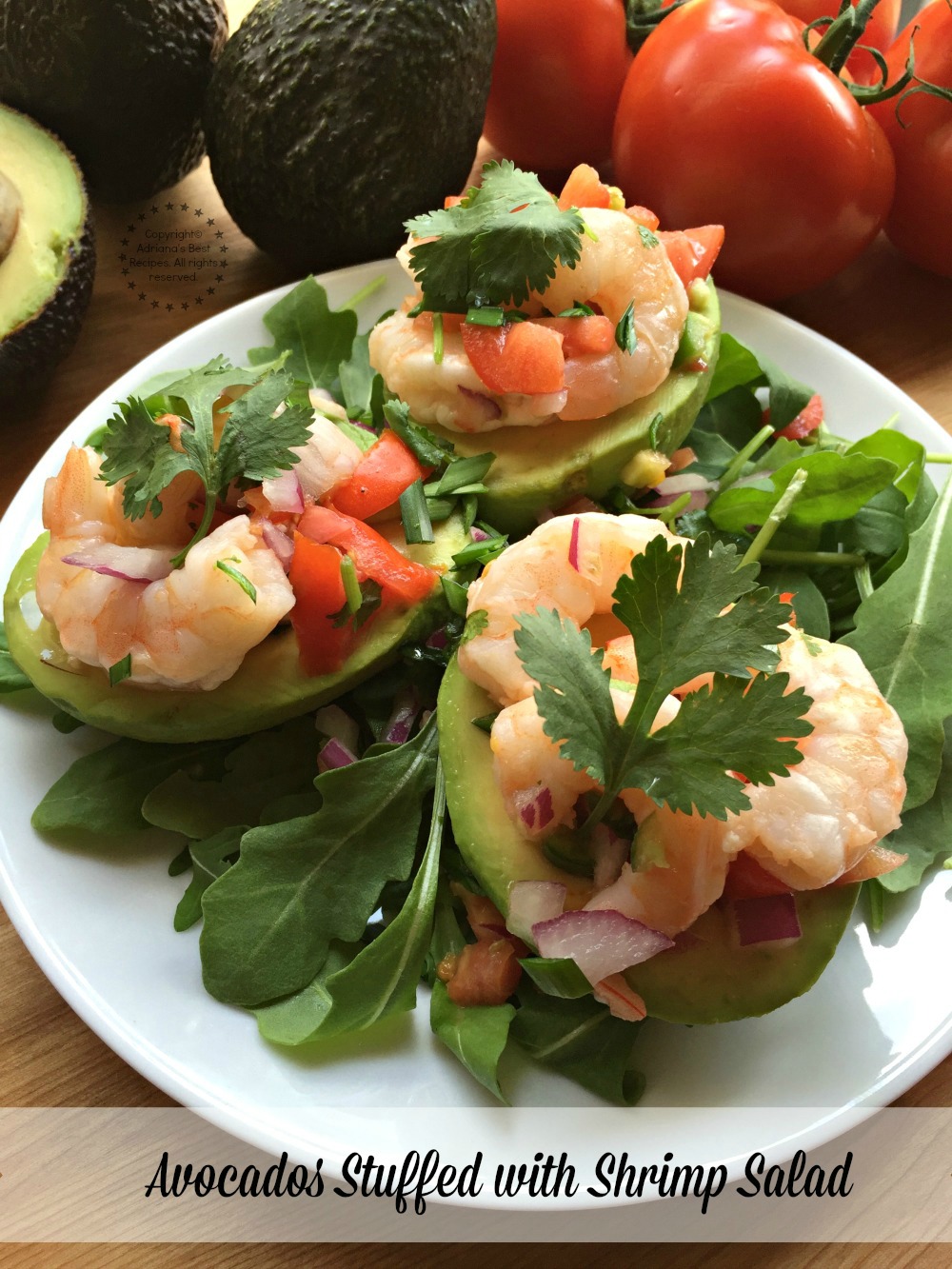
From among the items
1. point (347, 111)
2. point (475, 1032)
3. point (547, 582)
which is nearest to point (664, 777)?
point (547, 582)

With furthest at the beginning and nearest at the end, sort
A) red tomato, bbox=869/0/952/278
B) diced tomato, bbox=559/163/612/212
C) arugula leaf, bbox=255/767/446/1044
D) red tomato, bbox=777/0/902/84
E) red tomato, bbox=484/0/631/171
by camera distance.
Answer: red tomato, bbox=777/0/902/84 → red tomato, bbox=484/0/631/171 → red tomato, bbox=869/0/952/278 → diced tomato, bbox=559/163/612/212 → arugula leaf, bbox=255/767/446/1044

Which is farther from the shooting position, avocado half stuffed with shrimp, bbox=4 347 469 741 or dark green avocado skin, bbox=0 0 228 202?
dark green avocado skin, bbox=0 0 228 202

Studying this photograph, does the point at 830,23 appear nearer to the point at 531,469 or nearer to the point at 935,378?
the point at 935,378

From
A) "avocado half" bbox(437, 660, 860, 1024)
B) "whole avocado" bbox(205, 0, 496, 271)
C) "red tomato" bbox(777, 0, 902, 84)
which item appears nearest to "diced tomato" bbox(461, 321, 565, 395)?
"avocado half" bbox(437, 660, 860, 1024)

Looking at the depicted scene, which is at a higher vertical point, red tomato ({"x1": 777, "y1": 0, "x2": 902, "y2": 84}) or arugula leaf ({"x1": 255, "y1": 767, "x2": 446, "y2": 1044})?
red tomato ({"x1": 777, "y1": 0, "x2": 902, "y2": 84})

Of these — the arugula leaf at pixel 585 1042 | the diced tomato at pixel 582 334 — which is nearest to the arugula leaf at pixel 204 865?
the arugula leaf at pixel 585 1042

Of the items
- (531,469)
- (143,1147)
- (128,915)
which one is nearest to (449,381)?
(531,469)

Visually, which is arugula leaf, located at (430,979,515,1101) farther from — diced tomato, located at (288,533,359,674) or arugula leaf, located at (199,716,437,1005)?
diced tomato, located at (288,533,359,674)
